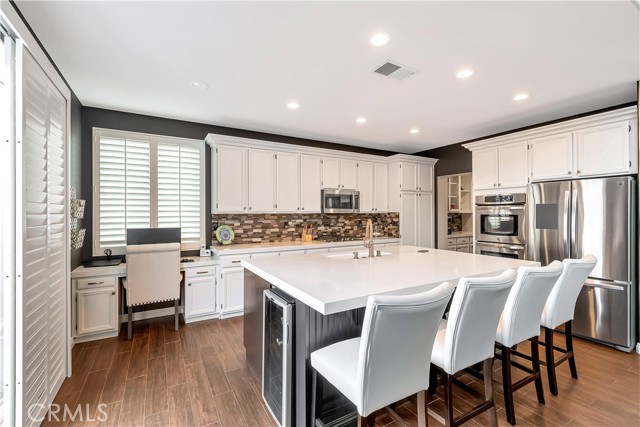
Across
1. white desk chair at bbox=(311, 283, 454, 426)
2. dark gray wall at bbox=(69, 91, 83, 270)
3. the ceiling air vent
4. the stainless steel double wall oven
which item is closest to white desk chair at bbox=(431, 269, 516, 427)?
white desk chair at bbox=(311, 283, 454, 426)

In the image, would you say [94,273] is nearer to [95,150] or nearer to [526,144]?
[95,150]

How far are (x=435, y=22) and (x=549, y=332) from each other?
94.0 inches

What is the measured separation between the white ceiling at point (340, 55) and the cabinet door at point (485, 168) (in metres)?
0.56

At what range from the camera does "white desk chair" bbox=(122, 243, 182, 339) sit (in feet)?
10.1

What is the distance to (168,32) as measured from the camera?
76.5 inches

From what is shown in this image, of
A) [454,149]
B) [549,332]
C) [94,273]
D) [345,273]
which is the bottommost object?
[549,332]

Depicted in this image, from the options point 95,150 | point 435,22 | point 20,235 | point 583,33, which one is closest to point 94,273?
point 95,150

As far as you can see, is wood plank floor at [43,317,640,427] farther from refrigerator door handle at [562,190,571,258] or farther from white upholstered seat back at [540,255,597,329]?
refrigerator door handle at [562,190,571,258]

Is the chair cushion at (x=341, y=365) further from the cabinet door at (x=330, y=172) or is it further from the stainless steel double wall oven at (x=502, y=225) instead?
the cabinet door at (x=330, y=172)

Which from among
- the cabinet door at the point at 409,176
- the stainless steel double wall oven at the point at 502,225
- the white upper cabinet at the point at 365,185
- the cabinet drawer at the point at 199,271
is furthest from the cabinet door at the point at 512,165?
the cabinet drawer at the point at 199,271

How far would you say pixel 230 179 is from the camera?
398 centimetres

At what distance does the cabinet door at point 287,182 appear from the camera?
4367mm

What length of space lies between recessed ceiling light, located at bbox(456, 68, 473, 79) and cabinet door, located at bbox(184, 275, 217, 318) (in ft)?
11.6

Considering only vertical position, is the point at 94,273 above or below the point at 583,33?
below
